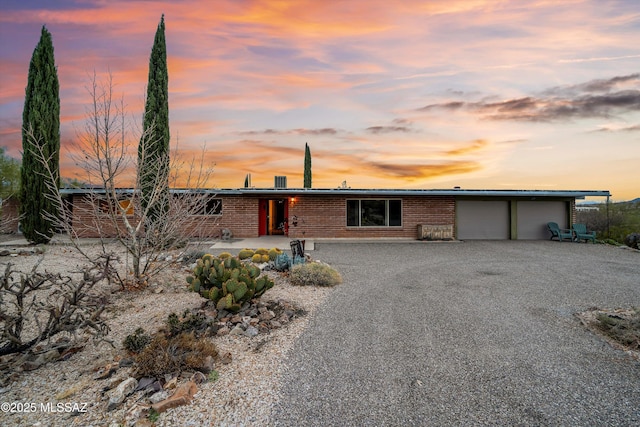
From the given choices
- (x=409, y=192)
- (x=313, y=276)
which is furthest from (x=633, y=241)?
(x=313, y=276)

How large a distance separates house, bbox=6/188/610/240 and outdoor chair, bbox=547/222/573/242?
26.5 inches

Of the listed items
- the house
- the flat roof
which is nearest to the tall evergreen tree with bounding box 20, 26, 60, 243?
the flat roof

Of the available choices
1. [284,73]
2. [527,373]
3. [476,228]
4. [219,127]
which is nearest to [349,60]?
[284,73]

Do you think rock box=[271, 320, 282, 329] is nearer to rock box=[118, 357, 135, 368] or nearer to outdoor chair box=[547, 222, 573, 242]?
rock box=[118, 357, 135, 368]

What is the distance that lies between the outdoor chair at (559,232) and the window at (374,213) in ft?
24.5

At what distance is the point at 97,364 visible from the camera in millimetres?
3420

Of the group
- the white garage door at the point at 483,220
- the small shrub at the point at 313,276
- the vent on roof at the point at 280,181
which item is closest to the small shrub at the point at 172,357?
the small shrub at the point at 313,276

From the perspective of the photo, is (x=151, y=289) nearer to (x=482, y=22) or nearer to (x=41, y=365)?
(x=41, y=365)

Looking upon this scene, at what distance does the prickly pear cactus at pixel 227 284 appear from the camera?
15.1 feet

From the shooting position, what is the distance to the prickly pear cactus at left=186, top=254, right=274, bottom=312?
4617mm

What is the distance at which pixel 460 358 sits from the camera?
3621 mm

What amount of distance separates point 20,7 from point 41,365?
8.32 meters

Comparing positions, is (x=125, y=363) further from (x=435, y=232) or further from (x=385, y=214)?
(x=435, y=232)

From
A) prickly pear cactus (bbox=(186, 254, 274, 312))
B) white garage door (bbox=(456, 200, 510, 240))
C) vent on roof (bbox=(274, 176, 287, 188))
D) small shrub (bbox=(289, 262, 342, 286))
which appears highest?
vent on roof (bbox=(274, 176, 287, 188))
